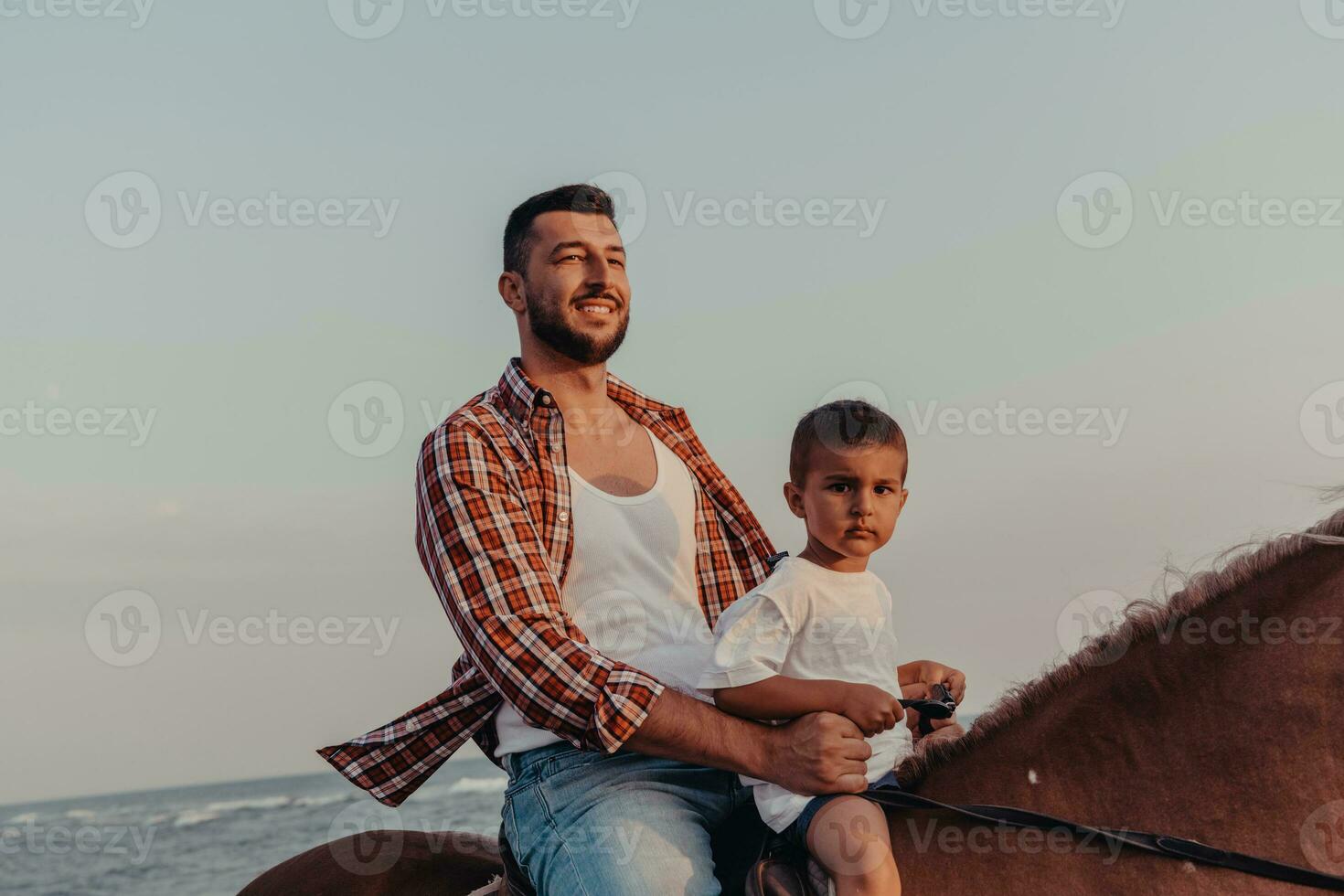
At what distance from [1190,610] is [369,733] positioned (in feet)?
7.42

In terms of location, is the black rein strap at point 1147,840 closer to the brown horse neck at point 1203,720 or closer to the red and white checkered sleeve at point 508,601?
the brown horse neck at point 1203,720

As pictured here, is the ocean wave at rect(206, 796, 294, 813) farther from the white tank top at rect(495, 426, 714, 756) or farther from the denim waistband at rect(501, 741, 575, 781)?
the white tank top at rect(495, 426, 714, 756)

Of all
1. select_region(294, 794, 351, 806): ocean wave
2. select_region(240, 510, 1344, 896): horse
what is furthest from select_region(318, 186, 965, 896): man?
select_region(294, 794, 351, 806): ocean wave

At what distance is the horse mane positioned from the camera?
2.48 metres

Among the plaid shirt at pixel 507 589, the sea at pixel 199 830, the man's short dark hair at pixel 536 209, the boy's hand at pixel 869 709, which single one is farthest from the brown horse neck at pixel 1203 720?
the sea at pixel 199 830

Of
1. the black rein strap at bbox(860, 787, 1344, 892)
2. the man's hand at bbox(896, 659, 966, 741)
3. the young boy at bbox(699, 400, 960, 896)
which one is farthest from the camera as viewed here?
the man's hand at bbox(896, 659, 966, 741)

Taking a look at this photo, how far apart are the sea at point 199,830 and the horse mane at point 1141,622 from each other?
928cm

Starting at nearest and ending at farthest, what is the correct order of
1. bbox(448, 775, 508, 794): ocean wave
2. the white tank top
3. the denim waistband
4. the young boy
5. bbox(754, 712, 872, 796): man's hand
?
bbox(754, 712, 872, 796): man's hand → the young boy → the denim waistband → the white tank top → bbox(448, 775, 508, 794): ocean wave

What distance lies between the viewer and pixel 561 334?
3.55 meters

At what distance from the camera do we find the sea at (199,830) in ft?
59.8

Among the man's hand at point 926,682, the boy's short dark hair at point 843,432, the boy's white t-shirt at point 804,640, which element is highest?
the boy's short dark hair at point 843,432

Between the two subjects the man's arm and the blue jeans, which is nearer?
the man's arm

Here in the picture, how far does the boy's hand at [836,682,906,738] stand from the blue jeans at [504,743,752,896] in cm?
55

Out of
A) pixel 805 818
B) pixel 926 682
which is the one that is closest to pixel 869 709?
pixel 805 818
